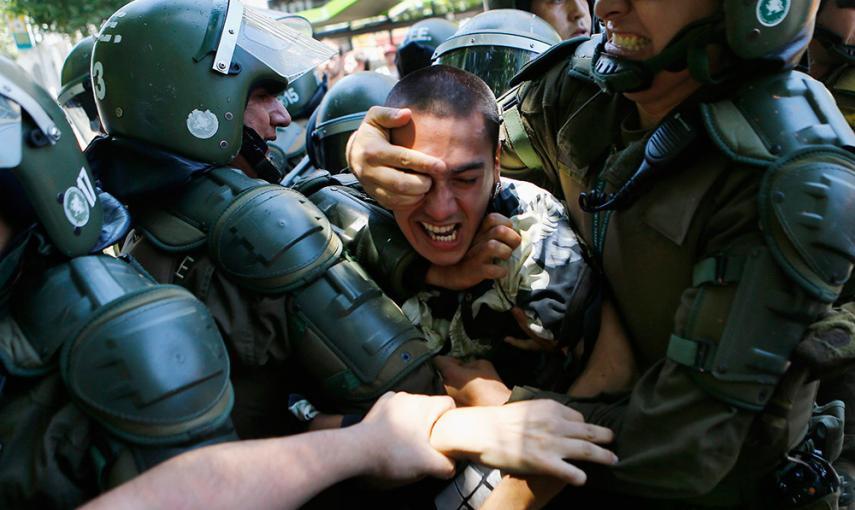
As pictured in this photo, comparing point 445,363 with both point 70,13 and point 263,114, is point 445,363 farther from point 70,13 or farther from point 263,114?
point 70,13

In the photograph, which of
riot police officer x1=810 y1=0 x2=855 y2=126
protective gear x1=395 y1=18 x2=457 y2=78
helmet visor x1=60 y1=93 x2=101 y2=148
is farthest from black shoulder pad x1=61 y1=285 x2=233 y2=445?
protective gear x1=395 y1=18 x2=457 y2=78

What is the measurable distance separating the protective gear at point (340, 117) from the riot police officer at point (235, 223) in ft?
3.78

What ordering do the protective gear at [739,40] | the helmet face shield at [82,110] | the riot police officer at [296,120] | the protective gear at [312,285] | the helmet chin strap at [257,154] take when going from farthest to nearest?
the riot police officer at [296,120], the helmet face shield at [82,110], the helmet chin strap at [257,154], the protective gear at [312,285], the protective gear at [739,40]

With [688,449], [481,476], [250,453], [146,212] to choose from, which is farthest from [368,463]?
[146,212]

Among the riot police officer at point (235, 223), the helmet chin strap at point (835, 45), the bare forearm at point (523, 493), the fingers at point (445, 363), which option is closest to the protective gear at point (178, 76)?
the riot police officer at point (235, 223)

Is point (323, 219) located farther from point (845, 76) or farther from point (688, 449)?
point (845, 76)

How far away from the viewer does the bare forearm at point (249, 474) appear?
147 centimetres

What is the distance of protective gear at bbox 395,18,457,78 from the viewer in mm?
5820

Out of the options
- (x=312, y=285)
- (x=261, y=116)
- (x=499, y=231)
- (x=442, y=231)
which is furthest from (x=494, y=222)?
(x=261, y=116)

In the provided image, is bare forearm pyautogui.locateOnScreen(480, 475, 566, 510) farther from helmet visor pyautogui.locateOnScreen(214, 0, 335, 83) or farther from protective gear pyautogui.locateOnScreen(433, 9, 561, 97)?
protective gear pyautogui.locateOnScreen(433, 9, 561, 97)

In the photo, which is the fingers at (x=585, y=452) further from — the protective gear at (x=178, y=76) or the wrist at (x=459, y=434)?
the protective gear at (x=178, y=76)

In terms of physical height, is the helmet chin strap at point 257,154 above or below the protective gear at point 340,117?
above

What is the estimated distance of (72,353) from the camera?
1581 mm

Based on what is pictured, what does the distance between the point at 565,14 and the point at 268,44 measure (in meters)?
2.62
